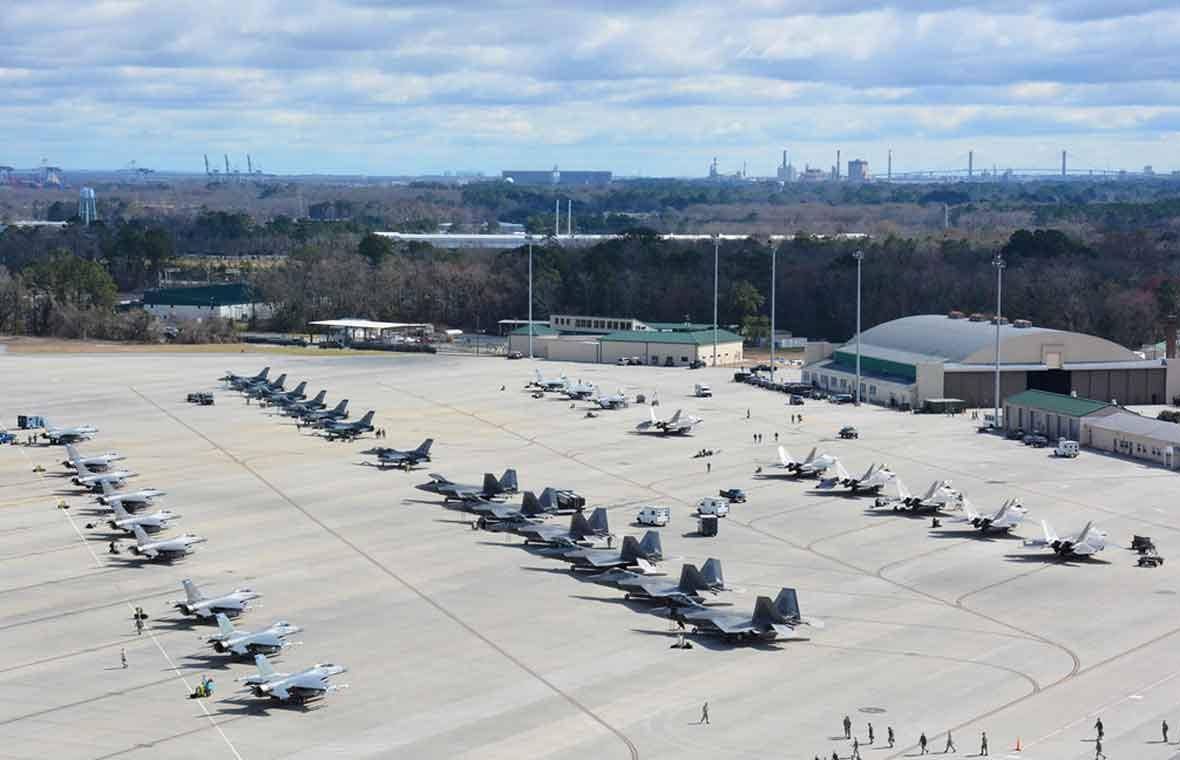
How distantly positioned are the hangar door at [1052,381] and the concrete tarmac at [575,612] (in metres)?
23.4

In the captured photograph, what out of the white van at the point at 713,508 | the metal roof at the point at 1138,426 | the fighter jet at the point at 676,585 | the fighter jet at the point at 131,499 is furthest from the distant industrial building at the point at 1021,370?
the fighter jet at the point at 131,499

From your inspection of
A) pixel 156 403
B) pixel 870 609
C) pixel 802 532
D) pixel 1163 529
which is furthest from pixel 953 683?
pixel 156 403

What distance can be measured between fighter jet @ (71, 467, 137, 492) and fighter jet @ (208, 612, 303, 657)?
137 ft

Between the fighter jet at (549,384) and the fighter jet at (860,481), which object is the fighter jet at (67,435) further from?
the fighter jet at (860,481)

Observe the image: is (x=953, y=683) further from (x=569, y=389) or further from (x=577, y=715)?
(x=569, y=389)

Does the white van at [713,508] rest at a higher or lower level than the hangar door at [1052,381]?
lower

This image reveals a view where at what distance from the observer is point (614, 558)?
89.8 m

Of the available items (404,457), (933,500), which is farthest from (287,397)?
(933,500)

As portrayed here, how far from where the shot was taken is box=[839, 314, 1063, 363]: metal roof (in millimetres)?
161750

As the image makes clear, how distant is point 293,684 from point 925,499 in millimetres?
52086

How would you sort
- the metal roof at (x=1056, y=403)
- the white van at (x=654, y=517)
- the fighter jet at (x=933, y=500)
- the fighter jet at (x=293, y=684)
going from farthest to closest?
1. the metal roof at (x=1056, y=403)
2. the fighter jet at (x=933, y=500)
3. the white van at (x=654, y=517)
4. the fighter jet at (x=293, y=684)

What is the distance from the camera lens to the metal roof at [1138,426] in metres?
128

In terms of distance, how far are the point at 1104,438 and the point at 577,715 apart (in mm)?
79550

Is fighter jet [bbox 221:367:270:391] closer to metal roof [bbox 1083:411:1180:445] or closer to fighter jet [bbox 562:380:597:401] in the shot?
fighter jet [bbox 562:380:597:401]
